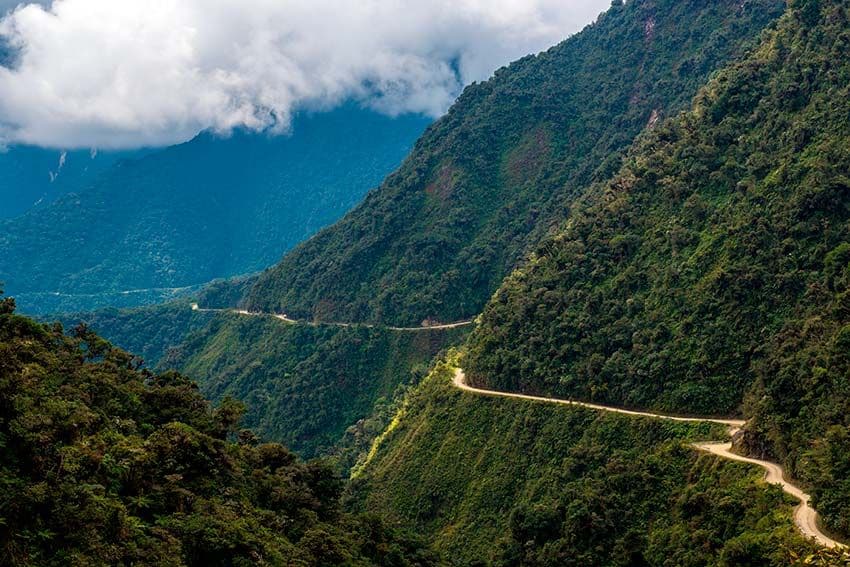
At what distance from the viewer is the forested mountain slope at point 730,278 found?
46.1 m

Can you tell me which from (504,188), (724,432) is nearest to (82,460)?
(724,432)

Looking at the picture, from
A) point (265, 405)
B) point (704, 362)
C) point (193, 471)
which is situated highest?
point (265, 405)

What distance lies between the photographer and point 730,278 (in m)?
56.4

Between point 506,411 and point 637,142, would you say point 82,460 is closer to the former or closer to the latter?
point 506,411

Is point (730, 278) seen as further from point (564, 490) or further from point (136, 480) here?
point (136, 480)

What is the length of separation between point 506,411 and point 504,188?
61.6 meters

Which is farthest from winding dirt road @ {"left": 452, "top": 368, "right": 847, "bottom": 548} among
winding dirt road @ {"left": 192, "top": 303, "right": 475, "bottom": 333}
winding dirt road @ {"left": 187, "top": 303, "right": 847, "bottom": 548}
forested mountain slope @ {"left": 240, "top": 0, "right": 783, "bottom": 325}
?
forested mountain slope @ {"left": 240, "top": 0, "right": 783, "bottom": 325}

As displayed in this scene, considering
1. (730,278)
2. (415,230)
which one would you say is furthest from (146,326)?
(730,278)

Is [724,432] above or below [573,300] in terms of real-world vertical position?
below

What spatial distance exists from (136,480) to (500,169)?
101 m

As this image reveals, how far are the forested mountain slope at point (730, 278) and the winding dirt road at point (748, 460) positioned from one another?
2.49ft

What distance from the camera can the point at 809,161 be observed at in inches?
2279

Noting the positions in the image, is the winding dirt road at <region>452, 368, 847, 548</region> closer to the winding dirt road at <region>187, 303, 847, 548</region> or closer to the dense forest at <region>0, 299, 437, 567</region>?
the winding dirt road at <region>187, 303, 847, 548</region>

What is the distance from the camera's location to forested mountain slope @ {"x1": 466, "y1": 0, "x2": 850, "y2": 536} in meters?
46.1
